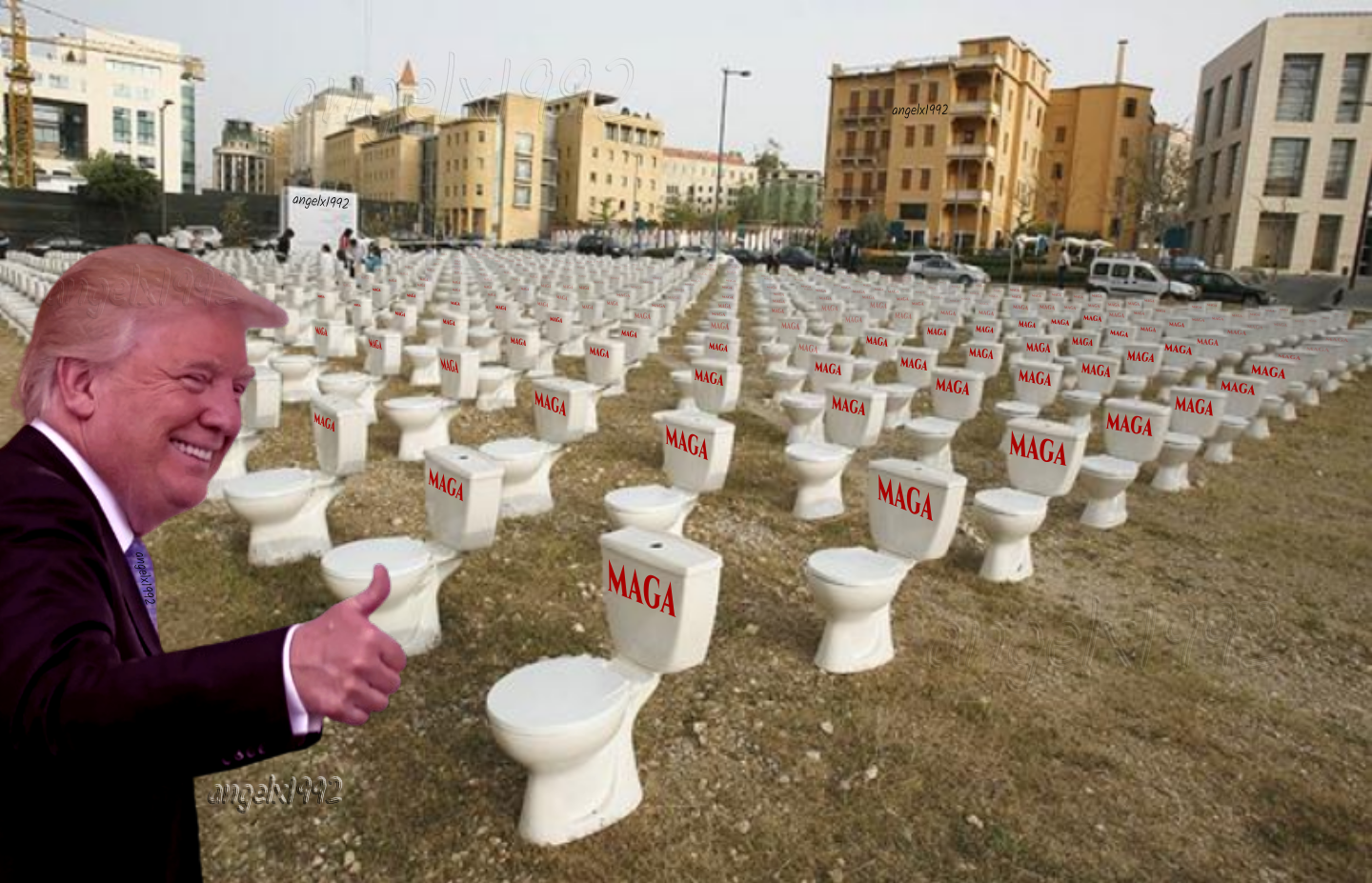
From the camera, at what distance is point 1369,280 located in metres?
38.7

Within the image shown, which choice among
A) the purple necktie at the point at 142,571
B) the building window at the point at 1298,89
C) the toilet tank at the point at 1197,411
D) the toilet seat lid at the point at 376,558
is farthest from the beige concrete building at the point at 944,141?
the purple necktie at the point at 142,571

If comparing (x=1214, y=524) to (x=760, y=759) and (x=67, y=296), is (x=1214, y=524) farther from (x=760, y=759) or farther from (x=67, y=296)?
(x=67, y=296)

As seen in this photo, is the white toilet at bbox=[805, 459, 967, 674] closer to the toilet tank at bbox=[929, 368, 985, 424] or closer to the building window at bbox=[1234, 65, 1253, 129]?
the toilet tank at bbox=[929, 368, 985, 424]

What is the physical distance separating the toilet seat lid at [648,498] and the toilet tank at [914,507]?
1.07 metres

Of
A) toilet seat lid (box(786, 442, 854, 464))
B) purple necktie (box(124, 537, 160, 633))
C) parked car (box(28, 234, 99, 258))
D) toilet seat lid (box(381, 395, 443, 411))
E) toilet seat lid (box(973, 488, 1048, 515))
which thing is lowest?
toilet seat lid (box(973, 488, 1048, 515))

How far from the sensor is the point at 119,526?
1278mm

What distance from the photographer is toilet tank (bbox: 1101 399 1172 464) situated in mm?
7180

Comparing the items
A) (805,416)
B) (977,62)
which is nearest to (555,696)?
(805,416)

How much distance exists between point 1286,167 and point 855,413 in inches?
2021

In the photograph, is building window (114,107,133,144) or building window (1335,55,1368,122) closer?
building window (1335,55,1368,122)

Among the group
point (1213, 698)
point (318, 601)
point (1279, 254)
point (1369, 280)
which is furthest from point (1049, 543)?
point (1279, 254)

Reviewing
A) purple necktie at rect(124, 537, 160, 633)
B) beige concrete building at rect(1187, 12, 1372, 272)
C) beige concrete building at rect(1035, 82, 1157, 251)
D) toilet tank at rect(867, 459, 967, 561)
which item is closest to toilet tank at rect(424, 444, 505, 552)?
toilet tank at rect(867, 459, 967, 561)

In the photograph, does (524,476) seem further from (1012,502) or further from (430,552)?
(1012,502)

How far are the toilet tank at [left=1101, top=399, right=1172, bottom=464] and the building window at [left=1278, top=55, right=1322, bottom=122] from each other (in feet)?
165
